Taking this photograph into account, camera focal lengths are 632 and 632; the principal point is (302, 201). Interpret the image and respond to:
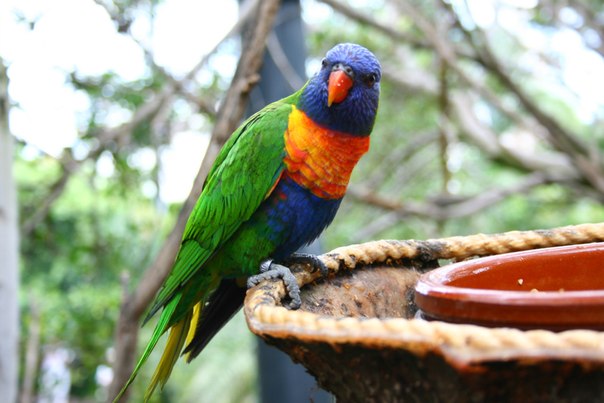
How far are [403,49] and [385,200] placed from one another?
5.84ft

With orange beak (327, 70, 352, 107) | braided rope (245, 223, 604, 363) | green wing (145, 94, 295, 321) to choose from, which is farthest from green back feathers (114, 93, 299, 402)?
braided rope (245, 223, 604, 363)

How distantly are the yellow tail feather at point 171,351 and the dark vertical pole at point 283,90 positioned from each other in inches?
21.9

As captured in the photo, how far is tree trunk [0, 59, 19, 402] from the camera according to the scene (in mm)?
1732

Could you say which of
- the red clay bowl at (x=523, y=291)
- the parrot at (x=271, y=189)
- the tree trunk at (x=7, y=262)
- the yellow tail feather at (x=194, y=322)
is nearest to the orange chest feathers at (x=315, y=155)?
the parrot at (x=271, y=189)

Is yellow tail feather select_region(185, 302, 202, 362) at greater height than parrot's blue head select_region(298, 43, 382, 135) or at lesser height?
lesser

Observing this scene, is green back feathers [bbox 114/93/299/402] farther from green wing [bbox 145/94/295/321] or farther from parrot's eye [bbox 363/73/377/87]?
parrot's eye [bbox 363/73/377/87]

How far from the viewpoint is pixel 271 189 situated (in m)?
1.36

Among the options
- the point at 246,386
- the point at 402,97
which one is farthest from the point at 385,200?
the point at 246,386

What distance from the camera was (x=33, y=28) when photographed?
1.91 m

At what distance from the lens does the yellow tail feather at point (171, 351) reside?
140 cm

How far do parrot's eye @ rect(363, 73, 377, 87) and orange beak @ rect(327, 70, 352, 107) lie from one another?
47 mm

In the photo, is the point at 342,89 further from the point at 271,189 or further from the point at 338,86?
the point at 271,189

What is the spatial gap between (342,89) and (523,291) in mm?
683

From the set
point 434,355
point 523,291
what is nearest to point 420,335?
point 434,355
